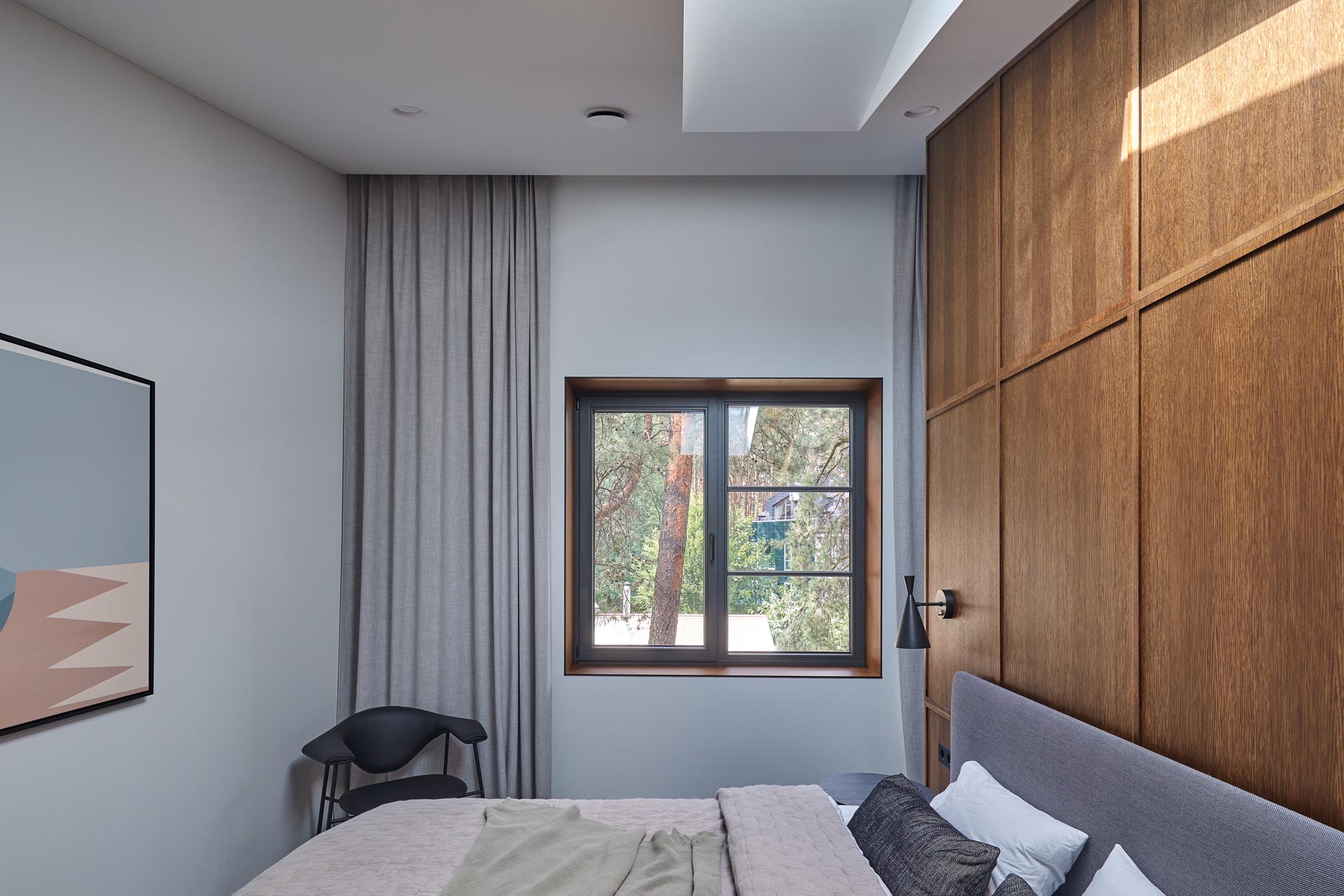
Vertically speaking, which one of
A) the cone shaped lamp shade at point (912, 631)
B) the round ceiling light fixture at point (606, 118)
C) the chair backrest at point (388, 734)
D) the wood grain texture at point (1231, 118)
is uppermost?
the round ceiling light fixture at point (606, 118)

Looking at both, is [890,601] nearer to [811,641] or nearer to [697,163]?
[811,641]

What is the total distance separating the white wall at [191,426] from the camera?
7.09 feet

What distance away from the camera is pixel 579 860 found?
200 centimetres

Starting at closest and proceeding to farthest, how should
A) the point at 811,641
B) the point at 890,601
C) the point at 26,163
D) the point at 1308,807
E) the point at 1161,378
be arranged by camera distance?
1. the point at 1308,807
2. the point at 1161,378
3. the point at 26,163
4. the point at 890,601
5. the point at 811,641

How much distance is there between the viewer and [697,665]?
12.3 ft

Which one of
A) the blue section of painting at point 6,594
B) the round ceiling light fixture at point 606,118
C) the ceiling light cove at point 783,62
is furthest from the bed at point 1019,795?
the round ceiling light fixture at point 606,118

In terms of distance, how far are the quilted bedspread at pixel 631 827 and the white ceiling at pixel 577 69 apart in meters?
2.08

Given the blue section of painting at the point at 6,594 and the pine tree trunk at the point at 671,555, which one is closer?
the blue section of painting at the point at 6,594

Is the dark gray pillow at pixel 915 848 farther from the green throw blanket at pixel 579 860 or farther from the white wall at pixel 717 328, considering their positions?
the white wall at pixel 717 328

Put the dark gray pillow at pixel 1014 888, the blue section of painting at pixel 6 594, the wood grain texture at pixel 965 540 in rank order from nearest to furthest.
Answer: the dark gray pillow at pixel 1014 888 → the blue section of painting at pixel 6 594 → the wood grain texture at pixel 965 540

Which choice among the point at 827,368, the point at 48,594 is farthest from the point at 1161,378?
the point at 48,594

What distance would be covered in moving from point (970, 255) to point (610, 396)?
1.84 metres

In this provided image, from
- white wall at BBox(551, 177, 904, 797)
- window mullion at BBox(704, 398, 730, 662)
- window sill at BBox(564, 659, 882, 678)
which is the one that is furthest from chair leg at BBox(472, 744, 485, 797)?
window mullion at BBox(704, 398, 730, 662)

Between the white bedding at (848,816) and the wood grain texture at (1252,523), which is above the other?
the wood grain texture at (1252,523)
